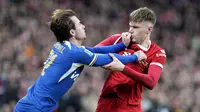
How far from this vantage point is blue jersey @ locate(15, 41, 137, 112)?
24.4 ft

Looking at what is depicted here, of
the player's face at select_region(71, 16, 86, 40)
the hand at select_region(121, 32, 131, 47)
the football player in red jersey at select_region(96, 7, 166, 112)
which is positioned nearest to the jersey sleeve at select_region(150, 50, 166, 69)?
the football player in red jersey at select_region(96, 7, 166, 112)

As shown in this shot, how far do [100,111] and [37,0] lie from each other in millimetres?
11610

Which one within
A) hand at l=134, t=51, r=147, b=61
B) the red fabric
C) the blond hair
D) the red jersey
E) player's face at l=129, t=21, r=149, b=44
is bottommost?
the red fabric

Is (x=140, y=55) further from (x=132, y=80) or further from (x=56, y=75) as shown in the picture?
(x=56, y=75)

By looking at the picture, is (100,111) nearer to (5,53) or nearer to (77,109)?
(77,109)

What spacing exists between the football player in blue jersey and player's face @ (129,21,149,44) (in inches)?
26.1

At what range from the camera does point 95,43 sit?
57.2ft

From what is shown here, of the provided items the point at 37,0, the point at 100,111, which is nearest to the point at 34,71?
the point at 37,0

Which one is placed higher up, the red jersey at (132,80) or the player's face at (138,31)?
the player's face at (138,31)

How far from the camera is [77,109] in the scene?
13750 mm

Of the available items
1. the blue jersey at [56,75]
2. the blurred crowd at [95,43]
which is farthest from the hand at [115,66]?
the blurred crowd at [95,43]

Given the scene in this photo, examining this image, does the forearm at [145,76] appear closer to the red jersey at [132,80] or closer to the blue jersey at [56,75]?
the red jersey at [132,80]

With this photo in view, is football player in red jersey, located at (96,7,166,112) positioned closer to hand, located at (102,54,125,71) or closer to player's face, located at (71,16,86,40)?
hand, located at (102,54,125,71)

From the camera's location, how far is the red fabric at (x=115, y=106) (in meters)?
8.17
